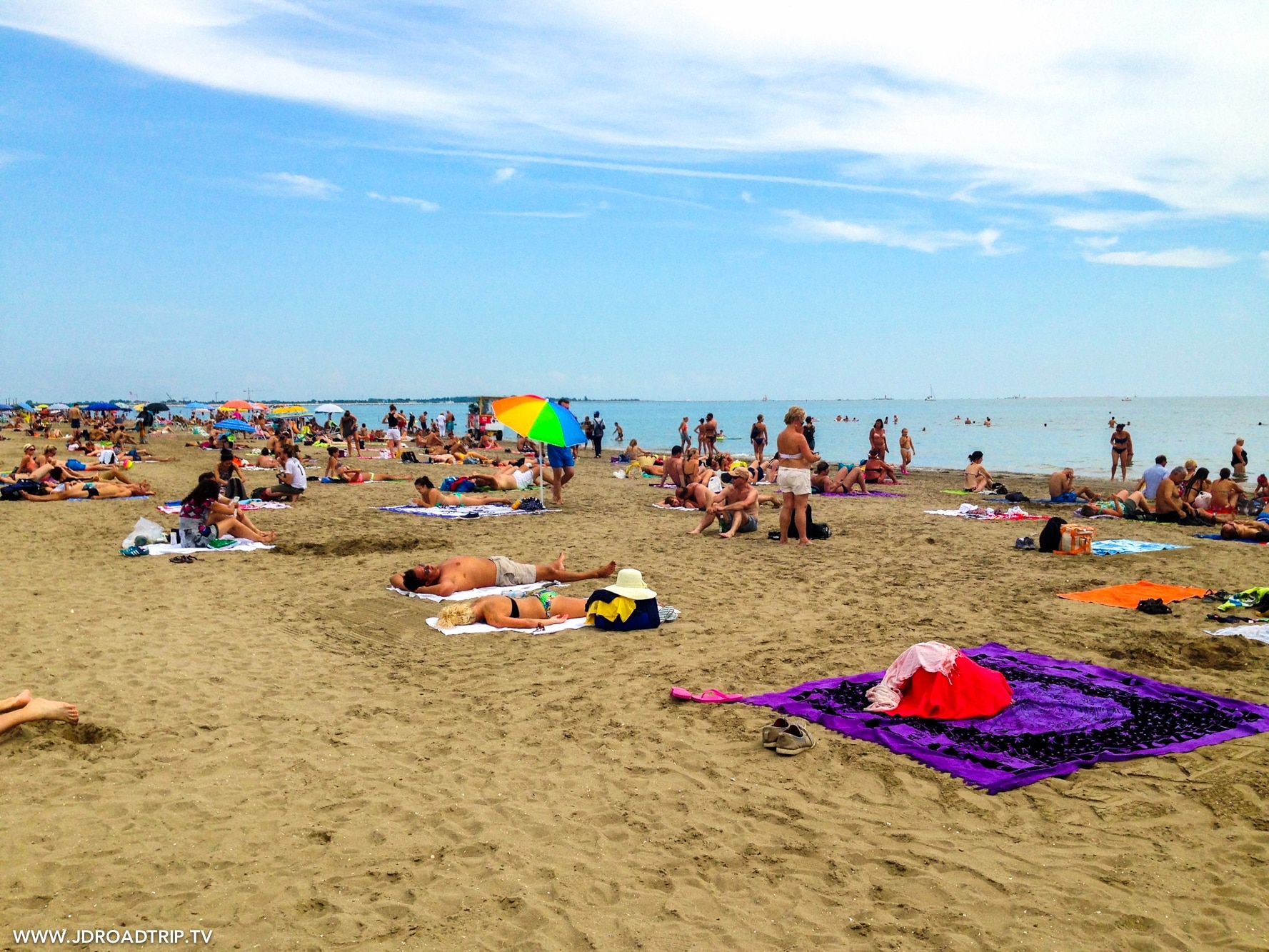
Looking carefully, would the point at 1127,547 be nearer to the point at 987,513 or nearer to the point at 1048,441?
the point at 987,513

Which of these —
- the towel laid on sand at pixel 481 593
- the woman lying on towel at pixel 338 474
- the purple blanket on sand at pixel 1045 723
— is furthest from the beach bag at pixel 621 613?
the woman lying on towel at pixel 338 474

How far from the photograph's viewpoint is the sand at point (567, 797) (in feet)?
9.53

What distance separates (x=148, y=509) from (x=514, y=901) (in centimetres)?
1294

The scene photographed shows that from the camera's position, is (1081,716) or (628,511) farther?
(628,511)

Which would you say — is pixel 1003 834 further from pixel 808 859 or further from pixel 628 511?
pixel 628 511

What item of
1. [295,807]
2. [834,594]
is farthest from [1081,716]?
[295,807]

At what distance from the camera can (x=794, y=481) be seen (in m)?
10.5

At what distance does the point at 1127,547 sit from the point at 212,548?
11887 mm

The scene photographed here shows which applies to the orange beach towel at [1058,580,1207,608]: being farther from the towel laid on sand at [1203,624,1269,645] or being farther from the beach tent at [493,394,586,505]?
the beach tent at [493,394,586,505]

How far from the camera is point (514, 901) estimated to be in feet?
9.92

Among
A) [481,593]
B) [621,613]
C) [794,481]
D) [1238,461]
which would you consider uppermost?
[1238,461]

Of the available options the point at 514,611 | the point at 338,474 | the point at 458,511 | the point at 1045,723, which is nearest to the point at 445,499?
the point at 458,511

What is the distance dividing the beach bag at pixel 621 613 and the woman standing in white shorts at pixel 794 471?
3.96 meters

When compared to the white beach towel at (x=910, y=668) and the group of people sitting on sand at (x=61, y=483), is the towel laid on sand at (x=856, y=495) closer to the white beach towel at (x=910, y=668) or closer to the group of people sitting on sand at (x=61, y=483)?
the white beach towel at (x=910, y=668)
